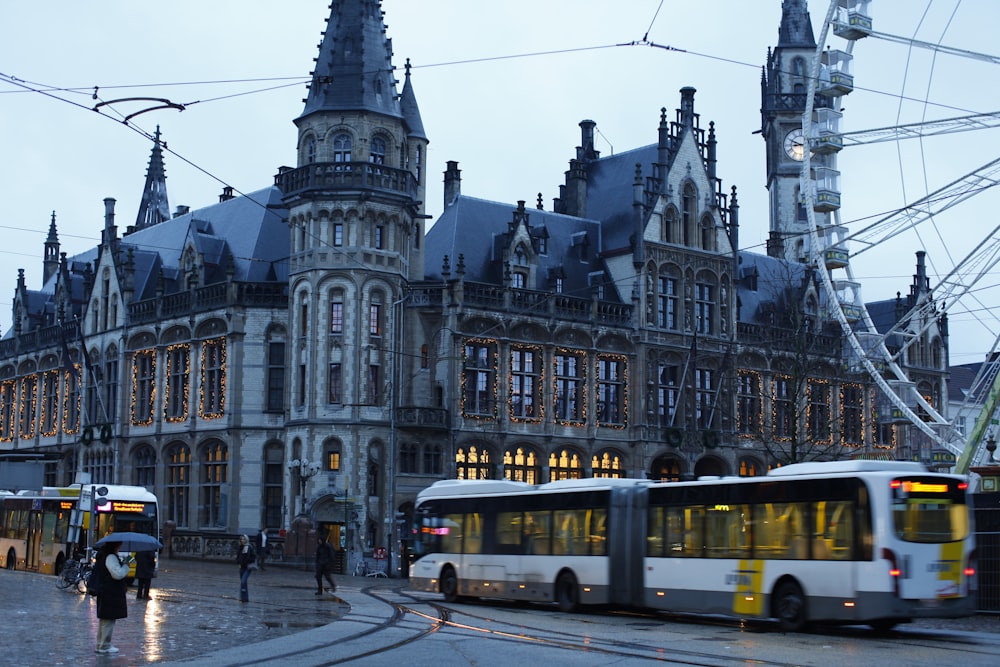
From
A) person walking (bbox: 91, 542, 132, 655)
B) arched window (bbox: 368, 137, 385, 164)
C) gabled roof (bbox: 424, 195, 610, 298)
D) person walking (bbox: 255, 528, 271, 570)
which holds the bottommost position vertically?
person walking (bbox: 255, 528, 271, 570)

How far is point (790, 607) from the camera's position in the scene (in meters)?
25.0

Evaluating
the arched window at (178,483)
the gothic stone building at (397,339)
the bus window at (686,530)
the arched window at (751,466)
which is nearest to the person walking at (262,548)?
the gothic stone building at (397,339)

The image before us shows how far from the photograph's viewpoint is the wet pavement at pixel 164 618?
20172mm

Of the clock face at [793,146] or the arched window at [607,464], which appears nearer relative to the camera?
the arched window at [607,464]

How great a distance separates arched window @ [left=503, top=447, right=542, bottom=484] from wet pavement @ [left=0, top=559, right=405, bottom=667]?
18.5 m

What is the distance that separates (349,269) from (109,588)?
37904 mm

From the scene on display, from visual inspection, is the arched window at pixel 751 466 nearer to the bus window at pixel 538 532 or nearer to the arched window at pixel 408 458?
the arched window at pixel 408 458

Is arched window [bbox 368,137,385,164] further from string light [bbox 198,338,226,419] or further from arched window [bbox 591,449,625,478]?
arched window [bbox 591,449,625,478]

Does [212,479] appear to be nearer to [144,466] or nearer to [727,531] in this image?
[144,466]

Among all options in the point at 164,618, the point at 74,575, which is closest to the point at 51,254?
the point at 74,575

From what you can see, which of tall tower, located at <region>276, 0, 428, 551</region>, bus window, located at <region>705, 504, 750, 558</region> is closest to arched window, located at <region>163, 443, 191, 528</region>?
tall tower, located at <region>276, 0, 428, 551</region>

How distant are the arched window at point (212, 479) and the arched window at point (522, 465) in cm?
1253

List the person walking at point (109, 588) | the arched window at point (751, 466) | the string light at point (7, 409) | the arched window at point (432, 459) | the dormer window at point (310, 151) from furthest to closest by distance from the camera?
1. the string light at point (7, 409)
2. the arched window at point (751, 466)
3. the dormer window at point (310, 151)
4. the arched window at point (432, 459)
5. the person walking at point (109, 588)

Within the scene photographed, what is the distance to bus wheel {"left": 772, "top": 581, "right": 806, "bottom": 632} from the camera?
24766 mm
